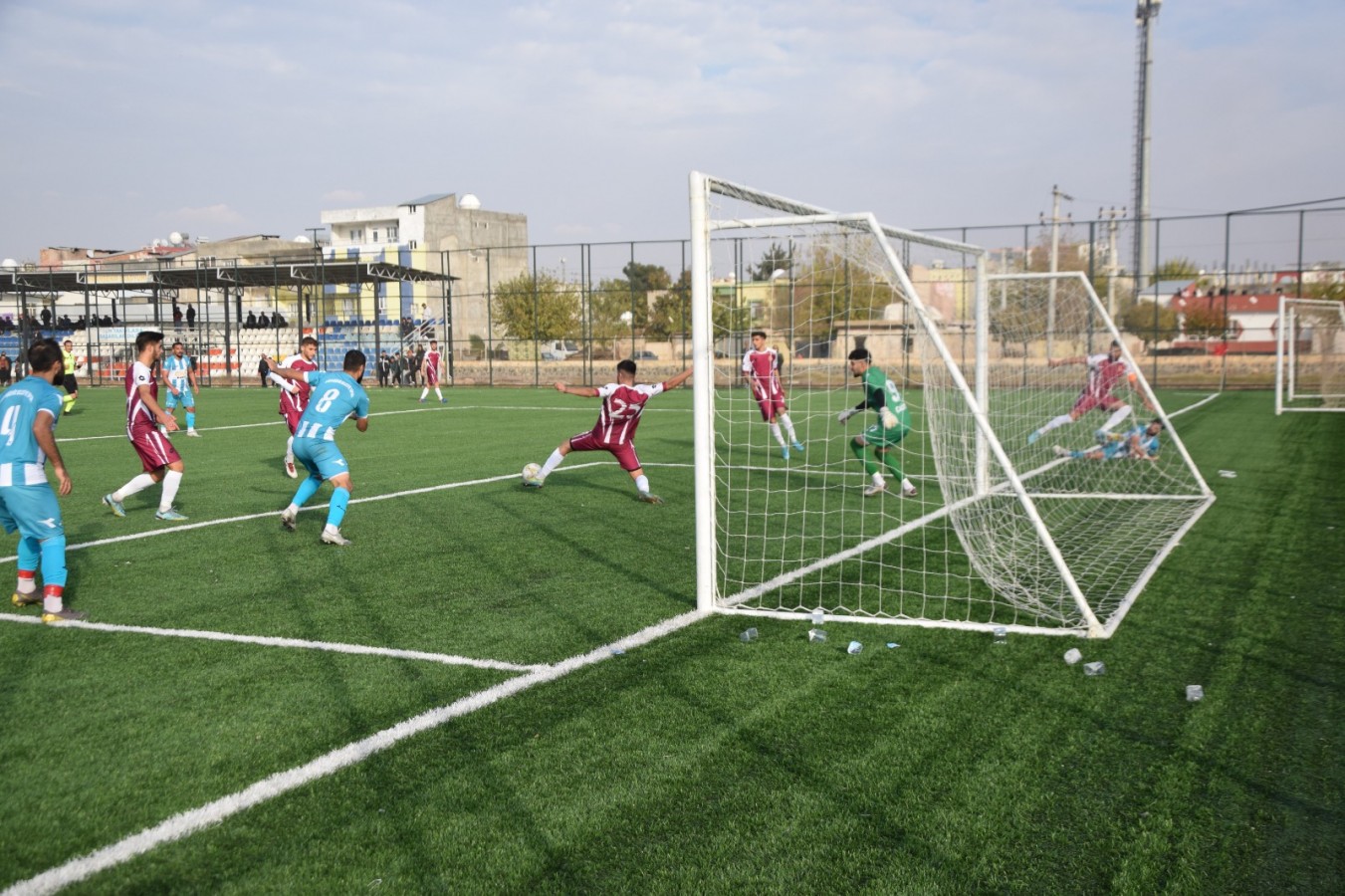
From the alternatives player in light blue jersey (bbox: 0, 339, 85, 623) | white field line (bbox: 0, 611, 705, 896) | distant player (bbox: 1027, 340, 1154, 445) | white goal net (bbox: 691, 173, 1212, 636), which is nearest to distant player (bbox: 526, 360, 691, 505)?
white goal net (bbox: 691, 173, 1212, 636)

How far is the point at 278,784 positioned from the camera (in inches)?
155

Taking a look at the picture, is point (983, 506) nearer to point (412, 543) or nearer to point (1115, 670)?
point (1115, 670)

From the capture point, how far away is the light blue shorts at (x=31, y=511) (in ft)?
20.7

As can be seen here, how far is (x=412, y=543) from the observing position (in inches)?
349

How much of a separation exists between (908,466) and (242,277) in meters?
40.5

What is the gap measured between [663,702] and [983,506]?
4.48 meters

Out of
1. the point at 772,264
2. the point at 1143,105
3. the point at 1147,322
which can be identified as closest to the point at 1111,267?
the point at 1147,322

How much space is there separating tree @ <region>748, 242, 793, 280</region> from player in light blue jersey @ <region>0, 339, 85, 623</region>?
5.06 meters

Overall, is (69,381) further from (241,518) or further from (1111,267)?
(1111,267)

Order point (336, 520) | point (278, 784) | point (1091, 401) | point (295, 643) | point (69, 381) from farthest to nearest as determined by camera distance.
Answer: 1. point (69, 381)
2. point (1091, 401)
3. point (336, 520)
4. point (295, 643)
5. point (278, 784)

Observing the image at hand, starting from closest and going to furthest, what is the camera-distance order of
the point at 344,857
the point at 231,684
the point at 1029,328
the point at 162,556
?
the point at 344,857 → the point at 231,684 → the point at 162,556 → the point at 1029,328

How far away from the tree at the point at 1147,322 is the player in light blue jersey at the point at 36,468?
35.0 meters

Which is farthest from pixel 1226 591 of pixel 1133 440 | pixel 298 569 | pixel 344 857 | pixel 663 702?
pixel 1133 440

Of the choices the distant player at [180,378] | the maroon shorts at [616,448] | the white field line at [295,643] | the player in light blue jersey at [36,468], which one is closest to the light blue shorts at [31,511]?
the player in light blue jersey at [36,468]
